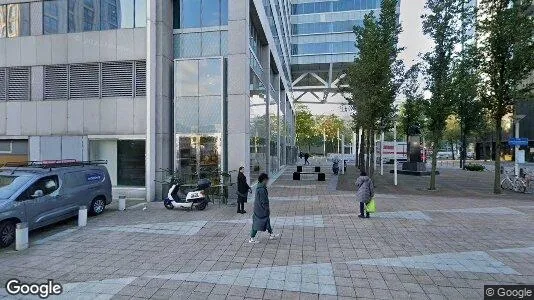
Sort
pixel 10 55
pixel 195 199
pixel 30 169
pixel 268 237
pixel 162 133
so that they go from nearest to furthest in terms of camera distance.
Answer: pixel 268 237 → pixel 30 169 → pixel 195 199 → pixel 162 133 → pixel 10 55

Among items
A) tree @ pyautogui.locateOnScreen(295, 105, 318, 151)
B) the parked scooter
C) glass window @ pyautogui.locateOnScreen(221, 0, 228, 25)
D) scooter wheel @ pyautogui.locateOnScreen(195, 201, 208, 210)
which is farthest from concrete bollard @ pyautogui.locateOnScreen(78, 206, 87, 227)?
tree @ pyautogui.locateOnScreen(295, 105, 318, 151)

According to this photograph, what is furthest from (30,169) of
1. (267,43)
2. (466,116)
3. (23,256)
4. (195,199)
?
(466,116)

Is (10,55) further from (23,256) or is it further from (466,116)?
(466,116)

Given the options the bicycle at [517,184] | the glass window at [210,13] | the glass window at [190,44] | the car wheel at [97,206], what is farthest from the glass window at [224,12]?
the bicycle at [517,184]

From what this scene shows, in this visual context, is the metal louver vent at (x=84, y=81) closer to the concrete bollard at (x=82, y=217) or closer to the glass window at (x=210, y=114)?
the glass window at (x=210, y=114)

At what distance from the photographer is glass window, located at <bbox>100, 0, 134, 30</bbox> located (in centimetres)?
1518

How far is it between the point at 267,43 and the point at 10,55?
13.8m

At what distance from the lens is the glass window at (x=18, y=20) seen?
53.1 ft

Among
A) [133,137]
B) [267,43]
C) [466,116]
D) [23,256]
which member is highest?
[267,43]

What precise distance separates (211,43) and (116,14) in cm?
453

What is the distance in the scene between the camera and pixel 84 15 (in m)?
15.7

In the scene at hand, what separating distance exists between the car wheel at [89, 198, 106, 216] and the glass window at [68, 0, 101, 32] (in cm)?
863

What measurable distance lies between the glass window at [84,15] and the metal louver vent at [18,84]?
3172 mm

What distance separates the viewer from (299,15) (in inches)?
2287
